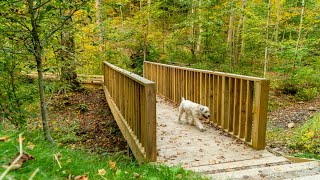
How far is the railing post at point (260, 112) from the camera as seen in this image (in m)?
3.79

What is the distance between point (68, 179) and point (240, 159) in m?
2.43

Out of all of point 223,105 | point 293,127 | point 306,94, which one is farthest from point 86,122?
point 306,94

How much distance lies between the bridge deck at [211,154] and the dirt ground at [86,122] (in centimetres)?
191

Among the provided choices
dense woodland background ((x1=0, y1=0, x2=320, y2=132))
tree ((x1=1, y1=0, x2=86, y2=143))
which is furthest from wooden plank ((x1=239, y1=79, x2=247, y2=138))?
dense woodland background ((x1=0, y1=0, x2=320, y2=132))

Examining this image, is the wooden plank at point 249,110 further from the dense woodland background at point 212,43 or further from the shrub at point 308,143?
the dense woodland background at point 212,43

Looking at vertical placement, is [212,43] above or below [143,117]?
above

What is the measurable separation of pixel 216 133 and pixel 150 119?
72.8 inches

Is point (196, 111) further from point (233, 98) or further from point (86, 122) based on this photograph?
point (86, 122)

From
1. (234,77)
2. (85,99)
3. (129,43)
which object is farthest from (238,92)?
(129,43)

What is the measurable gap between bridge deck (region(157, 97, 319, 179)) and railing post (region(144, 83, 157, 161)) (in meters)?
0.25

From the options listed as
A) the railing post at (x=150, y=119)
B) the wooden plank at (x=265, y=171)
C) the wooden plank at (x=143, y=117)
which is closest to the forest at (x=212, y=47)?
the wooden plank at (x=265, y=171)

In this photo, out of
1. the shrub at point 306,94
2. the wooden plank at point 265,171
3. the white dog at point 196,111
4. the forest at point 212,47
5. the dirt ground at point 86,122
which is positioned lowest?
the dirt ground at point 86,122

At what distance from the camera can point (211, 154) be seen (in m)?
3.77

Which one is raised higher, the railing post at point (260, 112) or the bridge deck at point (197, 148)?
the railing post at point (260, 112)
